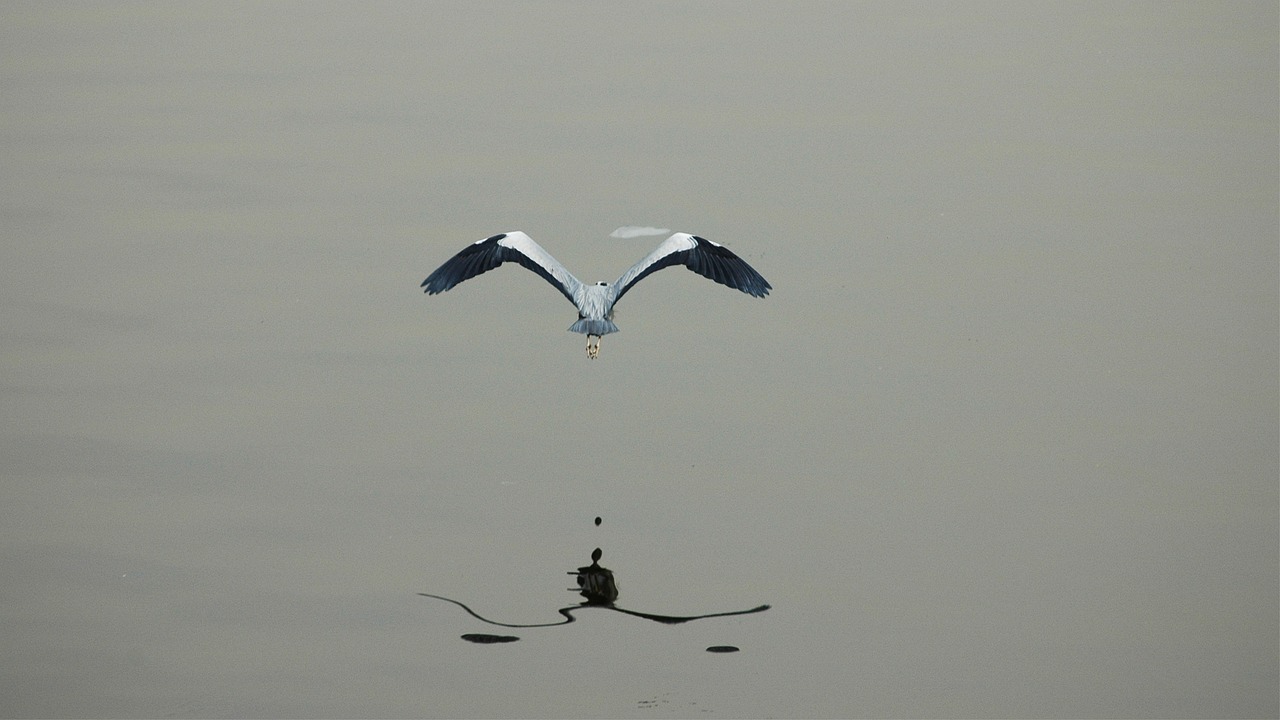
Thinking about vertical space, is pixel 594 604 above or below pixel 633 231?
below

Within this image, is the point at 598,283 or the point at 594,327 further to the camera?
the point at 598,283

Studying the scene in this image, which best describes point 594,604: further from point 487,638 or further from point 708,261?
point 708,261

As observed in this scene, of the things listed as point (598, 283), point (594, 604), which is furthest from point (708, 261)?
point (594, 604)

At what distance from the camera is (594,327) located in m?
13.4

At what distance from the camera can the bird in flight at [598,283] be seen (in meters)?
13.7

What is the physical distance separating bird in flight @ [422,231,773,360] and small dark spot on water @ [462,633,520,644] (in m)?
3.78

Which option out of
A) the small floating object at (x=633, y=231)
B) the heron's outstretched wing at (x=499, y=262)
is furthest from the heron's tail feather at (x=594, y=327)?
the small floating object at (x=633, y=231)

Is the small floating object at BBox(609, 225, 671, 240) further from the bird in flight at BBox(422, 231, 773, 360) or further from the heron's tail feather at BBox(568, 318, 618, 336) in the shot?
the heron's tail feather at BBox(568, 318, 618, 336)

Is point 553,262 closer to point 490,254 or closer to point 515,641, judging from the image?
point 490,254

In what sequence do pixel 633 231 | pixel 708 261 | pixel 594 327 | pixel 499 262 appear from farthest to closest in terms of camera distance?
pixel 633 231, pixel 708 261, pixel 499 262, pixel 594 327

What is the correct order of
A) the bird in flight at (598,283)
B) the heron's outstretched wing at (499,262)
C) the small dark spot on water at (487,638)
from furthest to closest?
the heron's outstretched wing at (499,262), the bird in flight at (598,283), the small dark spot on water at (487,638)

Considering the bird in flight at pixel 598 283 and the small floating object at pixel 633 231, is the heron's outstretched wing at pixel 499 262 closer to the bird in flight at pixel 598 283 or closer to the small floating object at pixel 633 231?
the bird in flight at pixel 598 283

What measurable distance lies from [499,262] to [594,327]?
165 centimetres

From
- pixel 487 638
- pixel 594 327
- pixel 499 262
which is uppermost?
pixel 499 262
